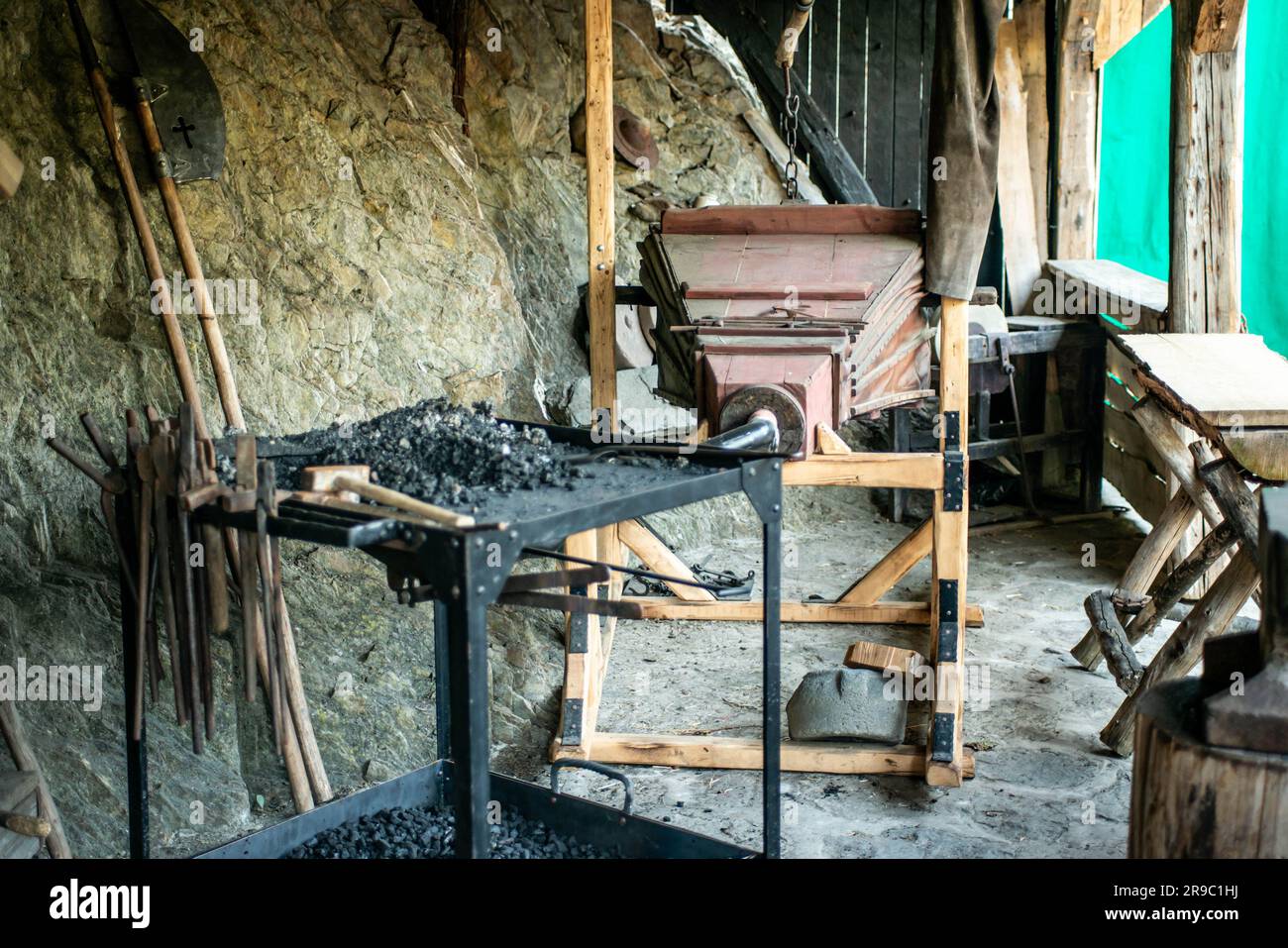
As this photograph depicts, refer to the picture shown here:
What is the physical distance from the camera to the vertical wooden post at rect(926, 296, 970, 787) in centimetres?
435

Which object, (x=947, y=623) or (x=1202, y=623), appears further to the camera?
(x=947, y=623)

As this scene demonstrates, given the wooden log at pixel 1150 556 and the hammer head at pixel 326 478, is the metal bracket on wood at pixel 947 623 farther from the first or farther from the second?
the hammer head at pixel 326 478

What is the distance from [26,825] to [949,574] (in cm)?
302

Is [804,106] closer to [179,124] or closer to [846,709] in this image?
[179,124]

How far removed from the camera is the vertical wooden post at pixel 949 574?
4.35 m

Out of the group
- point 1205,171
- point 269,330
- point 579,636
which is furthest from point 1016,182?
point 269,330

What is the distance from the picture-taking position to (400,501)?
271 centimetres

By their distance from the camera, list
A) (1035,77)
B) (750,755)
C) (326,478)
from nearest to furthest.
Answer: (326,478) → (750,755) → (1035,77)

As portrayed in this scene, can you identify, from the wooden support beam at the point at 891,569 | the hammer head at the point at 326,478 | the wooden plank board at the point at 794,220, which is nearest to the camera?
the hammer head at the point at 326,478

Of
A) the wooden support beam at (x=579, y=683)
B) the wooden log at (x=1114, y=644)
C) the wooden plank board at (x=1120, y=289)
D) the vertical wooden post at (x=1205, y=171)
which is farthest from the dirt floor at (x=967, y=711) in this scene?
the vertical wooden post at (x=1205, y=171)

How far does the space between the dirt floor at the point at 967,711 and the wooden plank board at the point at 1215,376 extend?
124 cm
